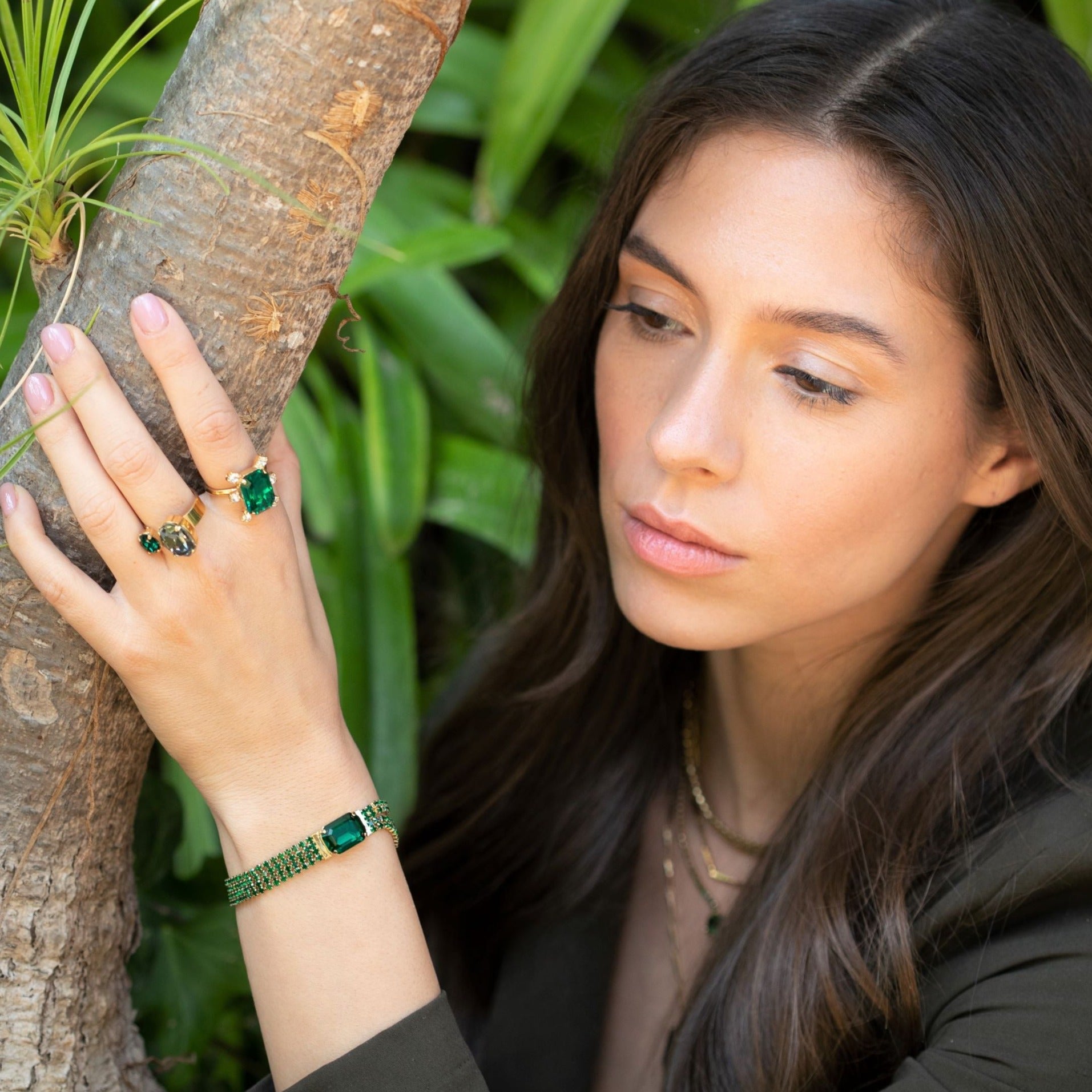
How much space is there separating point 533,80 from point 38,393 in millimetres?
1331

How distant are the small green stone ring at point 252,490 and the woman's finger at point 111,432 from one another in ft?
0.11

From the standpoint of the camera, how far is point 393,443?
1.78 m

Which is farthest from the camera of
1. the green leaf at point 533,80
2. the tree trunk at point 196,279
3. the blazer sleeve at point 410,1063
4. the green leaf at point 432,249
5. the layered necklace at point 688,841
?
the green leaf at point 533,80

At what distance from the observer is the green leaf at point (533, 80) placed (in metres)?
1.81

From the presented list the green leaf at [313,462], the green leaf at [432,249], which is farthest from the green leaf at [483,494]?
the green leaf at [432,249]

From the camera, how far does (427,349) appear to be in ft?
6.15

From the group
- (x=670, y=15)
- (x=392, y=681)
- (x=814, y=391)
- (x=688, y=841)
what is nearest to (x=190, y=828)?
(x=392, y=681)

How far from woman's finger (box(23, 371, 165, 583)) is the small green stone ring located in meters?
0.06

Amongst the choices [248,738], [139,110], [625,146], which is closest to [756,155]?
[625,146]

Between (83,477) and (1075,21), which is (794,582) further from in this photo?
(1075,21)

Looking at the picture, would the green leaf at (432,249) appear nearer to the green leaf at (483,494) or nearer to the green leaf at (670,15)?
the green leaf at (483,494)

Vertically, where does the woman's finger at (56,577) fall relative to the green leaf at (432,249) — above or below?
below

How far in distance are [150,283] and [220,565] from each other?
19cm

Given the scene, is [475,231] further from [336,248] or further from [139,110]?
[336,248]
